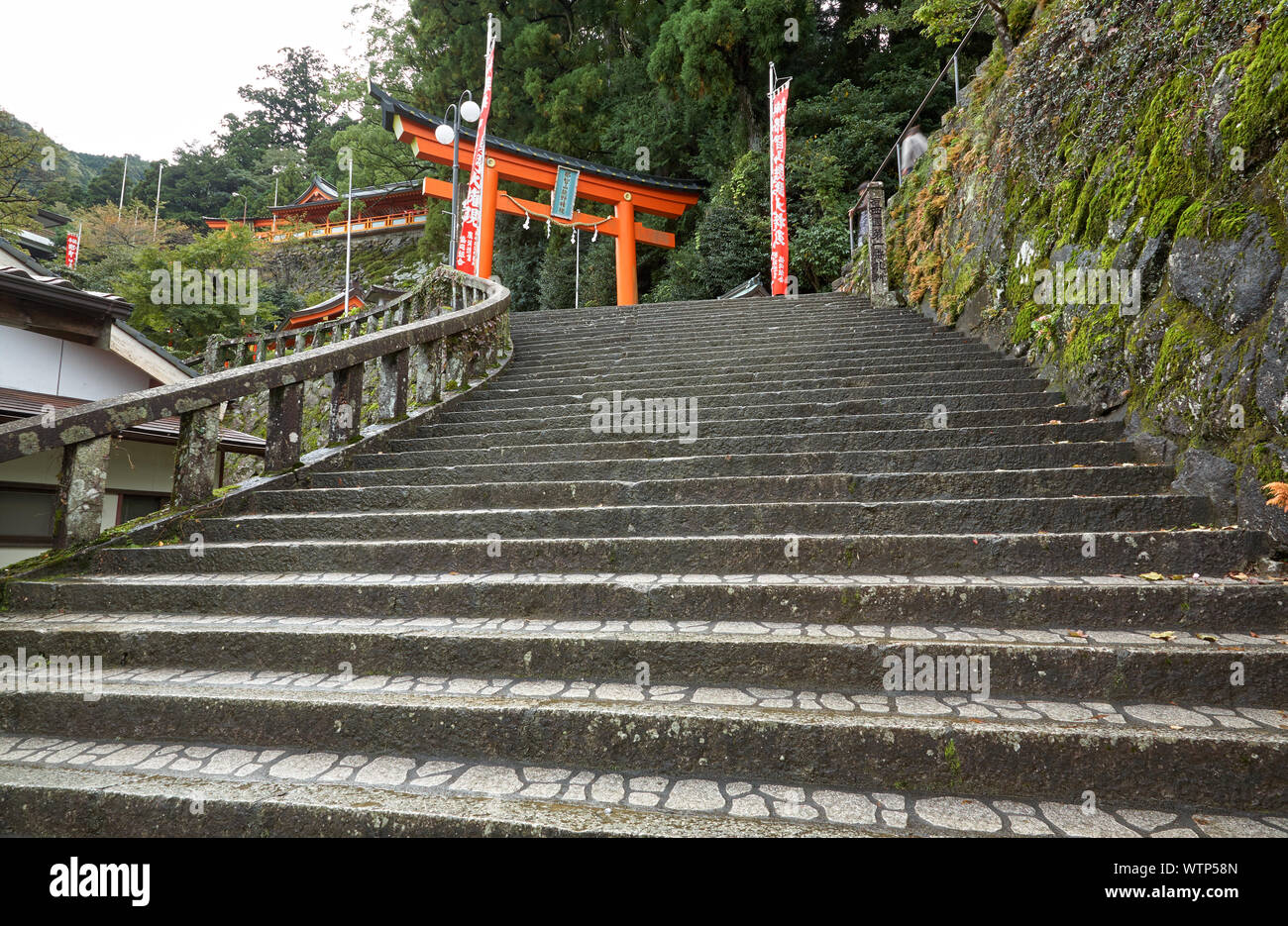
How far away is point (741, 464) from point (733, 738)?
254cm

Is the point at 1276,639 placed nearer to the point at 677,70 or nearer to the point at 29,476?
the point at 29,476

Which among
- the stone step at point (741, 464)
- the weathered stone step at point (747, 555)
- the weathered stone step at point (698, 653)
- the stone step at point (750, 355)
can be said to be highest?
the stone step at point (750, 355)

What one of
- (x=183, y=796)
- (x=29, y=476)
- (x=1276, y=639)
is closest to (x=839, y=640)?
(x=1276, y=639)

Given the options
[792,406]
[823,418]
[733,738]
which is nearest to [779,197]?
[792,406]

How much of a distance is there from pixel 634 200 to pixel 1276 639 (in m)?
18.6

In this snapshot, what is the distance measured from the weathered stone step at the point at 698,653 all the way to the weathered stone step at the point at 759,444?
6.72 ft

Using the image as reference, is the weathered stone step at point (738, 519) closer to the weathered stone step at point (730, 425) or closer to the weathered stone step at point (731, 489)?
the weathered stone step at point (731, 489)

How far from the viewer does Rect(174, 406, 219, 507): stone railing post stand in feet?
14.4

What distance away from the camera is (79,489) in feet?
12.8

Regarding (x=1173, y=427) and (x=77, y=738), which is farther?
(x=1173, y=427)

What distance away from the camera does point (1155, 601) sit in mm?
2830

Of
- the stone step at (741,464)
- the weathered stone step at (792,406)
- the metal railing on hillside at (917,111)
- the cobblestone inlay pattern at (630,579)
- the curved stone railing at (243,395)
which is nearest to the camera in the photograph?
the cobblestone inlay pattern at (630,579)

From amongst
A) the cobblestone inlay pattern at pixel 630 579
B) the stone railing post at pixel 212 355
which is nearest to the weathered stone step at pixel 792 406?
the cobblestone inlay pattern at pixel 630 579

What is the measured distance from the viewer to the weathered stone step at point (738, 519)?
3506 mm
